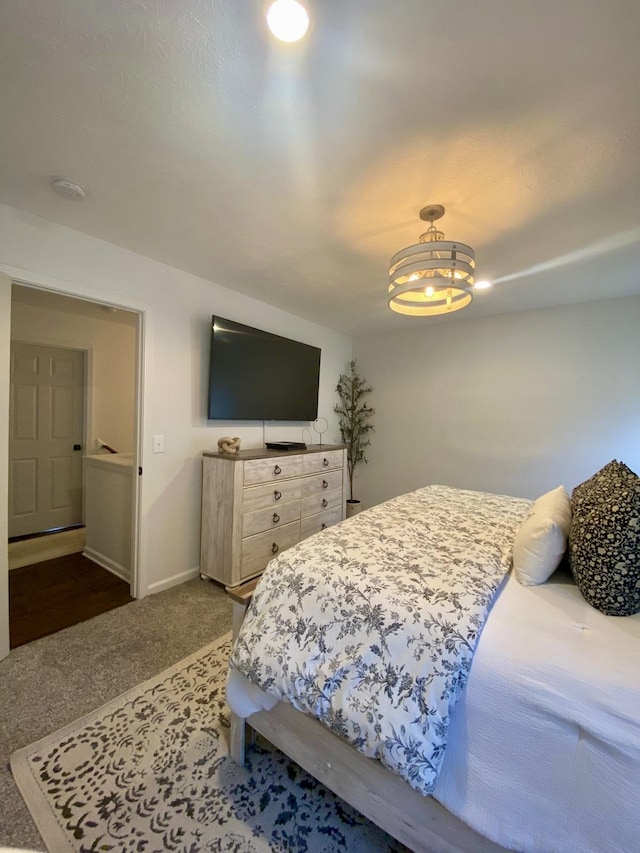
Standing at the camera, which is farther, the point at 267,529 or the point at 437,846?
the point at 267,529

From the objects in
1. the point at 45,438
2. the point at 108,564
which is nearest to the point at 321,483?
the point at 108,564

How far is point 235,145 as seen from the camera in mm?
1425

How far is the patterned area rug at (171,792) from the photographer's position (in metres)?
1.13

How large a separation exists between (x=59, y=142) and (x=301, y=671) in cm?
223

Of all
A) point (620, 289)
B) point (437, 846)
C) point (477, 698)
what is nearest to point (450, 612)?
point (477, 698)

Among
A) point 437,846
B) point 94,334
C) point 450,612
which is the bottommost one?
point 437,846

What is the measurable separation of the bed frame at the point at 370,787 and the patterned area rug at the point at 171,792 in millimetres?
195

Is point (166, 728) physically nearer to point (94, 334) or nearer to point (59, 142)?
point (59, 142)

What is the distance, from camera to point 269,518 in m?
2.87

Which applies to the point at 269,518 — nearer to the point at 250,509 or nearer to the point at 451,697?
the point at 250,509

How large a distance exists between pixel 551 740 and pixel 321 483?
268cm

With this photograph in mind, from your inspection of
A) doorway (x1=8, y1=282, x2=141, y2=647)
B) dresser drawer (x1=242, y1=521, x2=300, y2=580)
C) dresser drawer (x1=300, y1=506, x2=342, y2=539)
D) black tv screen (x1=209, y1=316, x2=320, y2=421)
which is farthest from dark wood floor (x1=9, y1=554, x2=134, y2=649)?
black tv screen (x1=209, y1=316, x2=320, y2=421)

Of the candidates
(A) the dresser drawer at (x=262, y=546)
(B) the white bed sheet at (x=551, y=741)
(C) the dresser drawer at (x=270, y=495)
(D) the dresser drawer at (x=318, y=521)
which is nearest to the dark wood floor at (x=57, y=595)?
(A) the dresser drawer at (x=262, y=546)

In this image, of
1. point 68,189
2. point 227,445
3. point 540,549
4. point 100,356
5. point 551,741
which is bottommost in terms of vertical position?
point 551,741
